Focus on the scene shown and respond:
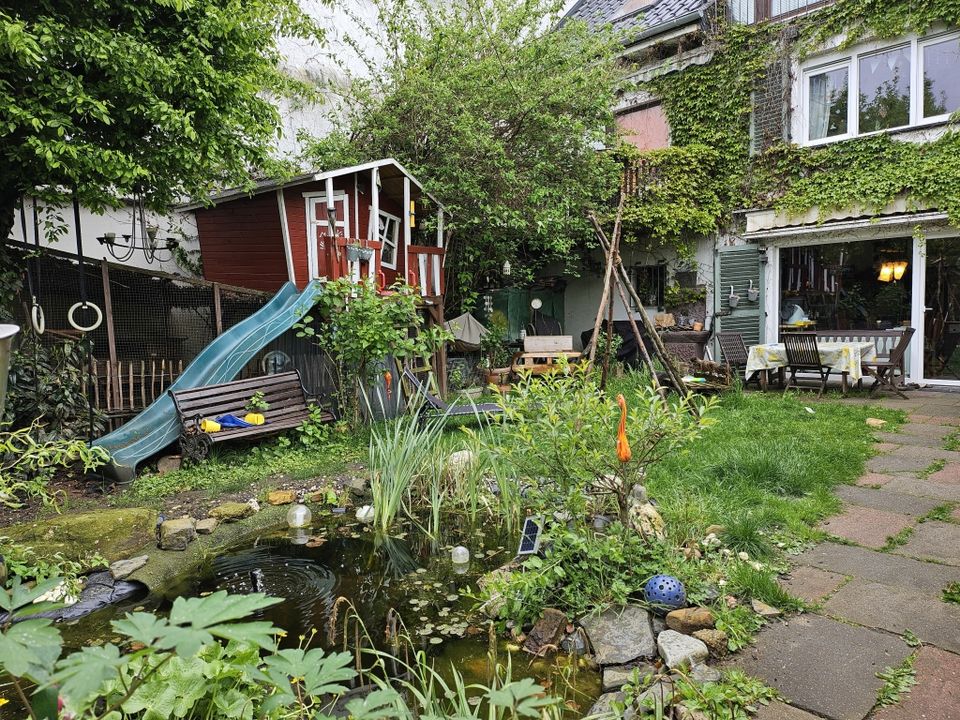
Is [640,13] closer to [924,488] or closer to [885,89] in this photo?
[885,89]

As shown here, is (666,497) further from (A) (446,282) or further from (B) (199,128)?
(A) (446,282)

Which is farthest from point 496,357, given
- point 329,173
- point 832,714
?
point 832,714

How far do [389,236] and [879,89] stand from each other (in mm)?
8750

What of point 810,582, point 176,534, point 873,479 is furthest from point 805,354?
point 176,534

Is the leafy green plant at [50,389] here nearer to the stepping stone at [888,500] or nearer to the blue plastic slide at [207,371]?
the blue plastic slide at [207,371]

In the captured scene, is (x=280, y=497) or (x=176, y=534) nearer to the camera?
(x=176, y=534)

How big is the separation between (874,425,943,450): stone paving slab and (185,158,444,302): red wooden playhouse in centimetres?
629

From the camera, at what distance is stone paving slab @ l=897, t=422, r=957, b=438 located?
6023 millimetres

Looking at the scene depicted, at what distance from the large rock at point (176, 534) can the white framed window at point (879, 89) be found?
11.1 m

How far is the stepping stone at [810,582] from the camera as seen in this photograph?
9.85ft

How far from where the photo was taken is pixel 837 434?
6059 millimetres

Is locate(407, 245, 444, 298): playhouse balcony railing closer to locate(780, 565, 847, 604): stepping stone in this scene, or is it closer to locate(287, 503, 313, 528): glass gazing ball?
locate(287, 503, 313, 528): glass gazing ball

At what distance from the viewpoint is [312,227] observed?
974cm

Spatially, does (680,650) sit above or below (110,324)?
below
